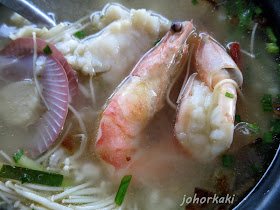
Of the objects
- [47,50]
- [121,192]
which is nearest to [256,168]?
[121,192]

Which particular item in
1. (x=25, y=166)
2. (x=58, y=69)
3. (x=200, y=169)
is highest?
(x=58, y=69)

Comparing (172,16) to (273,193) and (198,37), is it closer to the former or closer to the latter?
(198,37)

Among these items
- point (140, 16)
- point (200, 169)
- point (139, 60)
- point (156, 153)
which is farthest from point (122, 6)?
point (200, 169)

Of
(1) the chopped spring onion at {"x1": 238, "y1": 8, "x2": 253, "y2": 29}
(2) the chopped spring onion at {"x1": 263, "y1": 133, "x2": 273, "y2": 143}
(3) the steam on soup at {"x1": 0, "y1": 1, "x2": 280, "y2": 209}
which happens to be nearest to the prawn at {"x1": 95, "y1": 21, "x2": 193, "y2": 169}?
(3) the steam on soup at {"x1": 0, "y1": 1, "x2": 280, "y2": 209}

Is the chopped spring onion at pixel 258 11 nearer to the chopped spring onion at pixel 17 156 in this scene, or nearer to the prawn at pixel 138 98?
the prawn at pixel 138 98
